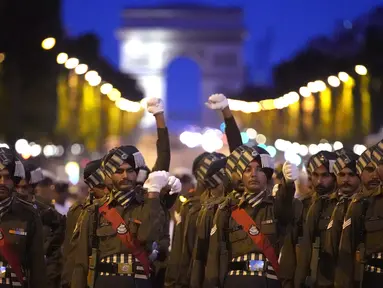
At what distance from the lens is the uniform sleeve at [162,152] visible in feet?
53.1

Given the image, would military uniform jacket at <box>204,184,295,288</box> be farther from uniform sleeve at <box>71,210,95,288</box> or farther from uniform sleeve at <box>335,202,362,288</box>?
uniform sleeve at <box>71,210,95,288</box>

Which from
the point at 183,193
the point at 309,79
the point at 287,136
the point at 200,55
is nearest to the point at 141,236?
the point at 183,193

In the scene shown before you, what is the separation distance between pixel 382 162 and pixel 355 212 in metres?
0.51

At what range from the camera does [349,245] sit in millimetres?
13922

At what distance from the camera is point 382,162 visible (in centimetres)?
A: 1376

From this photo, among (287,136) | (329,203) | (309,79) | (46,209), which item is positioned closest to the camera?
(329,203)

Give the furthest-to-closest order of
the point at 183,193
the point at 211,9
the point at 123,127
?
the point at 211,9 < the point at 123,127 < the point at 183,193

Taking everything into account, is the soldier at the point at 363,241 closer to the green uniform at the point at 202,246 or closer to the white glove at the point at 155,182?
the green uniform at the point at 202,246

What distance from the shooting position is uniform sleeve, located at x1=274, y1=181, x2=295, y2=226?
537 inches

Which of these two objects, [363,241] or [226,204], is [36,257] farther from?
[363,241]

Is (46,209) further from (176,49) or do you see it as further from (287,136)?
(176,49)

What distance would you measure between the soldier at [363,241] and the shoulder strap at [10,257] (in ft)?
9.54

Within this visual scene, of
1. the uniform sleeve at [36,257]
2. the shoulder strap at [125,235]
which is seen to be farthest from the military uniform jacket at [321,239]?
the uniform sleeve at [36,257]

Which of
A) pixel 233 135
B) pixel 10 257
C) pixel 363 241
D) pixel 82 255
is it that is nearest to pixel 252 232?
pixel 363 241
